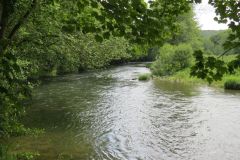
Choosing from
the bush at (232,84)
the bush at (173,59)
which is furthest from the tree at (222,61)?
the bush at (173,59)

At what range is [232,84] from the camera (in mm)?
31562

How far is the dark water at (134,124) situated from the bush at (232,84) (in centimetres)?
204

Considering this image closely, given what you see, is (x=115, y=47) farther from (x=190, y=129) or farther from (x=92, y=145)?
(x=92, y=145)

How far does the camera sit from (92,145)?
14.8 m

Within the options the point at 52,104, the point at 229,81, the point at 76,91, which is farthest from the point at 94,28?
the point at 229,81

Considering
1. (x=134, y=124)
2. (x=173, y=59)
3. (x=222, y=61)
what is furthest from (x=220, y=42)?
(x=222, y=61)

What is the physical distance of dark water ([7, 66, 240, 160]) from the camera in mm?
14016

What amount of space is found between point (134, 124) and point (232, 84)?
50.7 feet

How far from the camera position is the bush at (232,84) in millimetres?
31275

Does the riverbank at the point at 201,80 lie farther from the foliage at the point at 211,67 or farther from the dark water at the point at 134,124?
the foliage at the point at 211,67

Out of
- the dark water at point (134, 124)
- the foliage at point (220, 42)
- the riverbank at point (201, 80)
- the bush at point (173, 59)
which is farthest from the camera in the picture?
the bush at point (173, 59)

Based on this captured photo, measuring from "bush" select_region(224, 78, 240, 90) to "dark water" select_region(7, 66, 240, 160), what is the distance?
2045 mm

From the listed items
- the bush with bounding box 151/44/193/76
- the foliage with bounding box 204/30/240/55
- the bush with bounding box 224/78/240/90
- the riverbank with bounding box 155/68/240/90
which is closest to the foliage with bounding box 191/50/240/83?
the foliage with bounding box 204/30/240/55

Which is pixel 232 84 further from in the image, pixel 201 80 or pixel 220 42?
pixel 220 42
